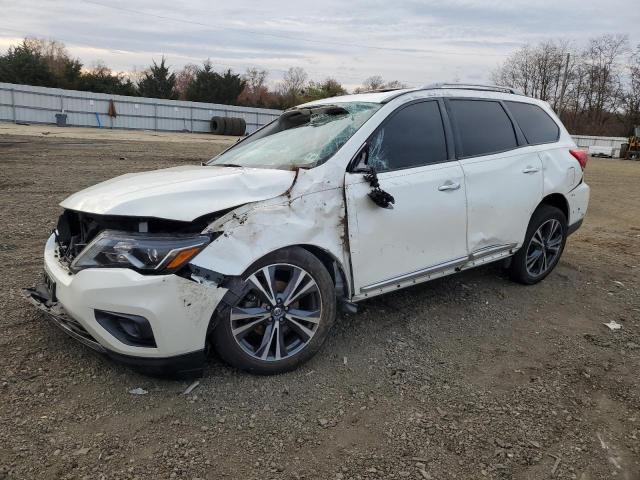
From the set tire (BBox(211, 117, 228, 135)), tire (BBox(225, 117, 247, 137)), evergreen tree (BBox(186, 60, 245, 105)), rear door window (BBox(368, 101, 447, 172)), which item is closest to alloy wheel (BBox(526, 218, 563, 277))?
rear door window (BBox(368, 101, 447, 172))

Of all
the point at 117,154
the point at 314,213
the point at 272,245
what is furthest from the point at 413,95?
the point at 117,154

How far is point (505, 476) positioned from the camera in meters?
2.49

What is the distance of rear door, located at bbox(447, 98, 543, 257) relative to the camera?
4219 mm

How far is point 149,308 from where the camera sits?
8.92ft

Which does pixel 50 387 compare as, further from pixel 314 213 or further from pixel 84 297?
pixel 314 213

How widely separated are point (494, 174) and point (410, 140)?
94 cm

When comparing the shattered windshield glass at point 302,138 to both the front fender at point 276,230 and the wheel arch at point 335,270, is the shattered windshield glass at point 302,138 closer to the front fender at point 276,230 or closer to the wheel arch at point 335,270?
the front fender at point 276,230

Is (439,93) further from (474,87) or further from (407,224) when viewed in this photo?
(407,224)

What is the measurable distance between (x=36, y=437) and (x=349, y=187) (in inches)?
87.6

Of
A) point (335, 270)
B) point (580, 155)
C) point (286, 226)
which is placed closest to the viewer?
point (286, 226)

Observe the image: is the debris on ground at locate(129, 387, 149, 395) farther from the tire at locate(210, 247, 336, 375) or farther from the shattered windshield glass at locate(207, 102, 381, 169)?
the shattered windshield glass at locate(207, 102, 381, 169)

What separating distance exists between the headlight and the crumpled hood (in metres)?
0.12

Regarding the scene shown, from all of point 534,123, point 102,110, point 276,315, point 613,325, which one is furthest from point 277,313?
point 102,110

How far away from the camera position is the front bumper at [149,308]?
2721 mm
